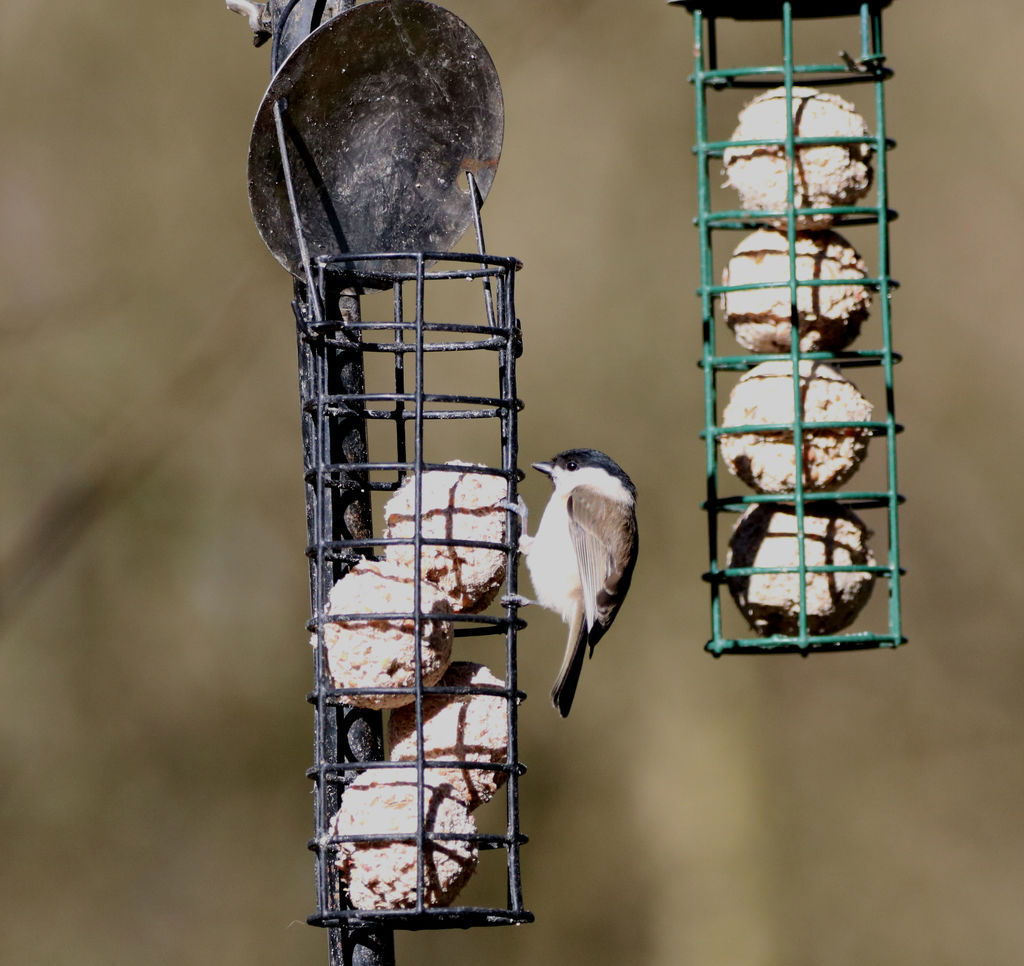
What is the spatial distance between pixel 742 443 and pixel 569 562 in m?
0.89

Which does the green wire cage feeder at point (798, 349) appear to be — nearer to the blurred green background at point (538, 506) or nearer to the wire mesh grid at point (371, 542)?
the wire mesh grid at point (371, 542)

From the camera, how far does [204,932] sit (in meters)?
7.84

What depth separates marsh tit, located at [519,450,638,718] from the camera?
503 cm

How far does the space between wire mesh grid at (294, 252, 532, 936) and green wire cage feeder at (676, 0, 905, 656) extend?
0.67 metres

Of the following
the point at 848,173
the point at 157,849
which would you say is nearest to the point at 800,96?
the point at 848,173

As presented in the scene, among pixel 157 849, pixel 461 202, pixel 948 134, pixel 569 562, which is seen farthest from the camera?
pixel 948 134

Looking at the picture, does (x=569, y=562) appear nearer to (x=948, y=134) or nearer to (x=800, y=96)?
(x=800, y=96)

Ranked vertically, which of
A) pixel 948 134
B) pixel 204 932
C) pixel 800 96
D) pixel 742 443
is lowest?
pixel 204 932

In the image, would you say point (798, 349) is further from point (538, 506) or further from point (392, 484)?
point (538, 506)

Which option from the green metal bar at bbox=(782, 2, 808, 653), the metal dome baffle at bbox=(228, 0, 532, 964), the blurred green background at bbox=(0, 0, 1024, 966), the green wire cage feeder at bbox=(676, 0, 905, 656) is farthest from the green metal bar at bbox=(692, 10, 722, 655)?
the blurred green background at bbox=(0, 0, 1024, 966)

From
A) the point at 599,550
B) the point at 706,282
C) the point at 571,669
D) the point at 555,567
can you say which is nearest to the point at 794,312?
the point at 706,282

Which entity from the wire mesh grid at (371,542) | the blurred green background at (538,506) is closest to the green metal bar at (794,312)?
the wire mesh grid at (371,542)

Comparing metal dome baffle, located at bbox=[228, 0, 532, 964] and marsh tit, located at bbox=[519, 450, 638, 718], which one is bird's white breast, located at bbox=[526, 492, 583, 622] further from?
metal dome baffle, located at bbox=[228, 0, 532, 964]

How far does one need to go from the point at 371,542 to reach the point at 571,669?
1.47 meters
